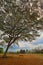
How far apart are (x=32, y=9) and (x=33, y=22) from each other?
22 centimetres

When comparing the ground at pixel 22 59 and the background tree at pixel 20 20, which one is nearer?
the ground at pixel 22 59

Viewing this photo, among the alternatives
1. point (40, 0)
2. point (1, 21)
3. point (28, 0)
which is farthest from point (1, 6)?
point (40, 0)

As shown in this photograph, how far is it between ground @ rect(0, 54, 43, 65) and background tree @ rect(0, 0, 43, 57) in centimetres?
21

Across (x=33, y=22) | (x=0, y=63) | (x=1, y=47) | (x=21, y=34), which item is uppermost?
(x=33, y=22)

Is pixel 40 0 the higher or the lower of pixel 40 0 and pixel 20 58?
the higher

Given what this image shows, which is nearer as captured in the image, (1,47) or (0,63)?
(0,63)

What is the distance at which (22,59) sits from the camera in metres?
2.84

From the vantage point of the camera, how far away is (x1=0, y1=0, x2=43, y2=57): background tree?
290 cm

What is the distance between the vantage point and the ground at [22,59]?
2.74 m

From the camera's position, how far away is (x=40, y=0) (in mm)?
2943

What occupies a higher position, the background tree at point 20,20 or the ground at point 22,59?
the background tree at point 20,20

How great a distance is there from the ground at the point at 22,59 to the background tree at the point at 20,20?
21cm

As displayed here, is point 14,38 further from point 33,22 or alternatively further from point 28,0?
point 28,0

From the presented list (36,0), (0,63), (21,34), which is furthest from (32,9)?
(0,63)
